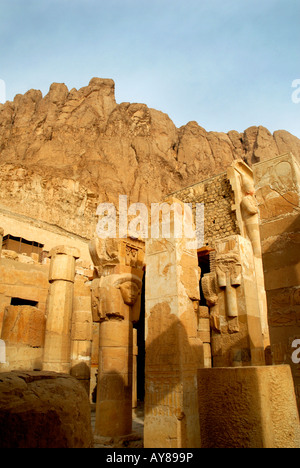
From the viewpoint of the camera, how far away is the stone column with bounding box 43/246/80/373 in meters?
8.21

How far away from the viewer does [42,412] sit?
59.2 inches

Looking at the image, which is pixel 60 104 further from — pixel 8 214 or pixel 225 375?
pixel 225 375

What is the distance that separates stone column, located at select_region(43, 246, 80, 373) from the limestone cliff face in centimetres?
2288

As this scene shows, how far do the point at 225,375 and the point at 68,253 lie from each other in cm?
698

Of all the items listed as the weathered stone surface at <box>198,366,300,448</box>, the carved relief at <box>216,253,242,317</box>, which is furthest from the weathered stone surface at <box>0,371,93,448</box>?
the carved relief at <box>216,253,242,317</box>

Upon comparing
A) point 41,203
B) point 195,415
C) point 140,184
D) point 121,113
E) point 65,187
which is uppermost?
point 121,113

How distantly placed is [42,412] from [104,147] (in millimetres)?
41222

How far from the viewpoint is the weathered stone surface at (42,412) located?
139cm

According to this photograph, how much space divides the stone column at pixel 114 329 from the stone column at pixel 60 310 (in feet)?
6.60

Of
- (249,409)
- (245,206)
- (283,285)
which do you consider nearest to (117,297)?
(283,285)

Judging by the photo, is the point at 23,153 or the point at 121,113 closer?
the point at 23,153

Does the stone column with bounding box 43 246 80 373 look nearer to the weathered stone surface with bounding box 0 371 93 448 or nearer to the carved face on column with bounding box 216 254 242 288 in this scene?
the carved face on column with bounding box 216 254 242 288

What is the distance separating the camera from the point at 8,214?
82.6ft
